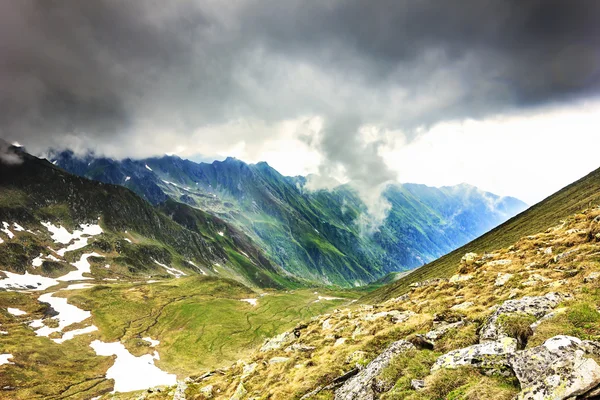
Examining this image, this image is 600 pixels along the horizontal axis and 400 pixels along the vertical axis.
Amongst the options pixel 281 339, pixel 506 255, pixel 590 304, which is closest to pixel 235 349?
pixel 281 339

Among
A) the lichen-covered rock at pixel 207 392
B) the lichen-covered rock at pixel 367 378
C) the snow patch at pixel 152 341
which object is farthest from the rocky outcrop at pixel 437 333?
the snow patch at pixel 152 341

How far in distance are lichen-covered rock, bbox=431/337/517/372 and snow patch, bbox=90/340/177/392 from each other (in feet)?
378

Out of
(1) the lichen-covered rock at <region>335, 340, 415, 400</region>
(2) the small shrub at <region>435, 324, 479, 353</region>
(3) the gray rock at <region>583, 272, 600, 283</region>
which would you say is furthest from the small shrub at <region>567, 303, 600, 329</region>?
(1) the lichen-covered rock at <region>335, 340, 415, 400</region>

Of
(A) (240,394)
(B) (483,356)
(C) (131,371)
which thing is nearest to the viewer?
(B) (483,356)

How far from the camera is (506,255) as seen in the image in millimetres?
42625

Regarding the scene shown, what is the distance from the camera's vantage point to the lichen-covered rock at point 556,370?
897 cm

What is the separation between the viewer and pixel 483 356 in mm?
13844

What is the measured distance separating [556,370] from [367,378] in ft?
33.7

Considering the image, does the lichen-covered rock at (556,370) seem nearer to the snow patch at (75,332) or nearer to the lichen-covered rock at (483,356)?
the lichen-covered rock at (483,356)

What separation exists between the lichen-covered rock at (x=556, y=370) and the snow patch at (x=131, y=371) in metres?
120

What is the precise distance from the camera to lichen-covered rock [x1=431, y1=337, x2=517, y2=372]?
13.2 meters

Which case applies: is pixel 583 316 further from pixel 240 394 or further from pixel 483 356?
pixel 240 394

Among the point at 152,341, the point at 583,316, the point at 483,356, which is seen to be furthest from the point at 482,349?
the point at 152,341

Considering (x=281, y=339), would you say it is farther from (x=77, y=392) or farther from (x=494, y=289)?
(x=77, y=392)
